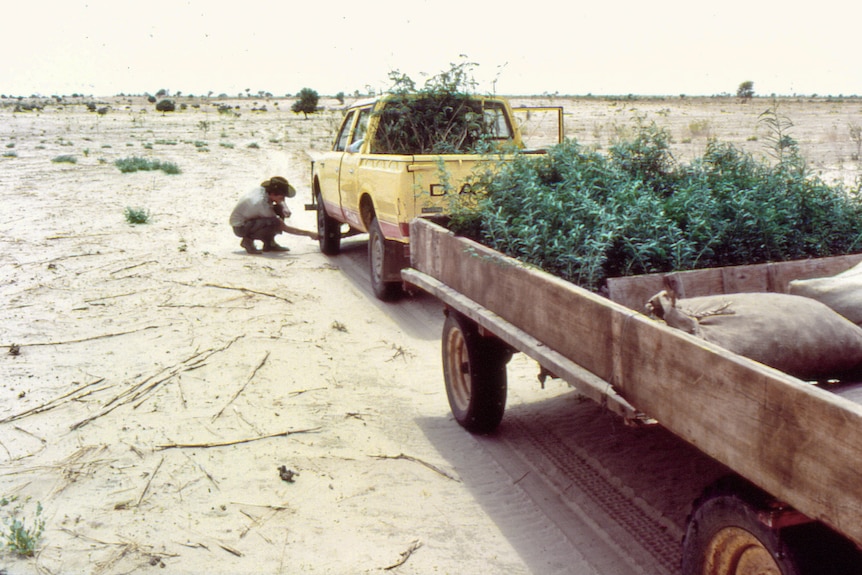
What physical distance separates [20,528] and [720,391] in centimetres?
287

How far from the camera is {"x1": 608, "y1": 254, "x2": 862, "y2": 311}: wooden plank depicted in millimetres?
3477

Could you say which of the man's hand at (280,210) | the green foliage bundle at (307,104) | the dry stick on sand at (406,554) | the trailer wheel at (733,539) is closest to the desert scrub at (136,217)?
the man's hand at (280,210)

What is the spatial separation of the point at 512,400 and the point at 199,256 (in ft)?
18.5

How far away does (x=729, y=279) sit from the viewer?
11.8ft

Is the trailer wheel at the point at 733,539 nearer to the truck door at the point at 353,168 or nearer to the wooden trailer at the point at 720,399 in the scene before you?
the wooden trailer at the point at 720,399

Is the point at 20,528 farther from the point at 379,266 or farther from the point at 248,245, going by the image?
the point at 248,245

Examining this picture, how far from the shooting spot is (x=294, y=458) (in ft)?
14.0

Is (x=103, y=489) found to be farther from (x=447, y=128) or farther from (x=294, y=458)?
(x=447, y=128)

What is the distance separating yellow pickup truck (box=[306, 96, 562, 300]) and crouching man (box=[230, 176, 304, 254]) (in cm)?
130

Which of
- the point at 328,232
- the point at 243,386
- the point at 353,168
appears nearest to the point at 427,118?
the point at 353,168

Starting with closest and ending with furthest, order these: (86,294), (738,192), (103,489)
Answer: (103,489) → (738,192) → (86,294)

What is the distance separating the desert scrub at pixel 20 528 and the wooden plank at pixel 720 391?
91.5 inches

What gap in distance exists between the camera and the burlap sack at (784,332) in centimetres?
260

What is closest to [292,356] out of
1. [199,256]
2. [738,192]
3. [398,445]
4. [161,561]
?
[398,445]
